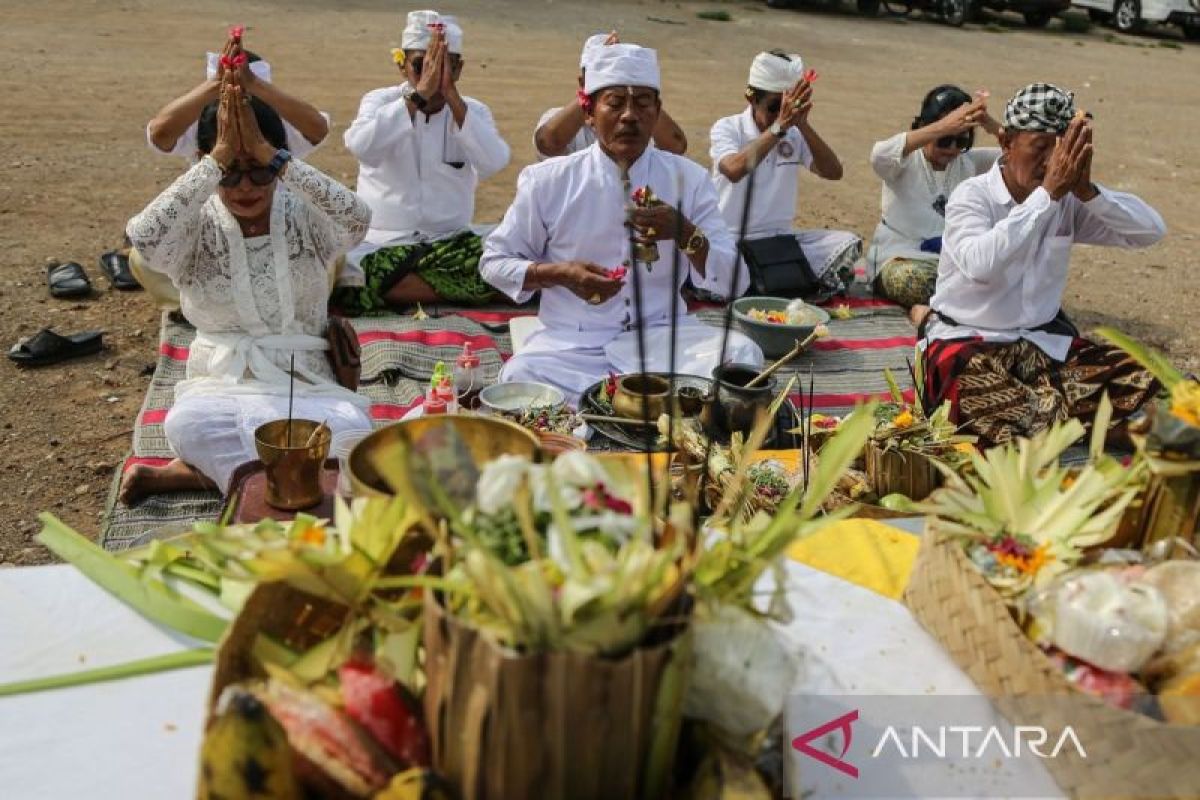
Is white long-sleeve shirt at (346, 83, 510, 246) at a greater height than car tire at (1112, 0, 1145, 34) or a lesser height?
lesser

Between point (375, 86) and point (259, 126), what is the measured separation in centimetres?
838

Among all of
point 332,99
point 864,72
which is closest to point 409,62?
point 332,99

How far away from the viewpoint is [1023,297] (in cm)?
477

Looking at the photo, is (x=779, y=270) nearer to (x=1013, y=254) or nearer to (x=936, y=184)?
(x=936, y=184)

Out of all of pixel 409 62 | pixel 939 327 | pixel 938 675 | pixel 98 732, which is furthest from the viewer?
pixel 409 62

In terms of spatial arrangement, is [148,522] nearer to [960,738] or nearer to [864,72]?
[960,738]

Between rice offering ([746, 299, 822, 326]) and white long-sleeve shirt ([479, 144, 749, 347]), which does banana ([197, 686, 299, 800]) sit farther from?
rice offering ([746, 299, 822, 326])

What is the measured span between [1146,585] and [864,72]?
48.9ft

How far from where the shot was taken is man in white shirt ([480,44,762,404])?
A: 15.5 ft

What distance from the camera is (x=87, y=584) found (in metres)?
1.91

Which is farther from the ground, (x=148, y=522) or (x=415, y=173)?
(x=415, y=173)

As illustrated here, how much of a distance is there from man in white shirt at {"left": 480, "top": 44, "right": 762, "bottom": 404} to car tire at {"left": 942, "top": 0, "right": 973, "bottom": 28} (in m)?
17.9

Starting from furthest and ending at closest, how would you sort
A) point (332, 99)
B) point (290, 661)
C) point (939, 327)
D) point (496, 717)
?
point (332, 99) < point (939, 327) < point (290, 661) < point (496, 717)

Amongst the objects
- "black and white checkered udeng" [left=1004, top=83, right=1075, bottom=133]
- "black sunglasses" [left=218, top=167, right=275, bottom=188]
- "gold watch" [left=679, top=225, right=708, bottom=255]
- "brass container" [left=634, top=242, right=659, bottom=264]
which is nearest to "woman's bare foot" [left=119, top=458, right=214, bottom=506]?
"black sunglasses" [left=218, top=167, right=275, bottom=188]
